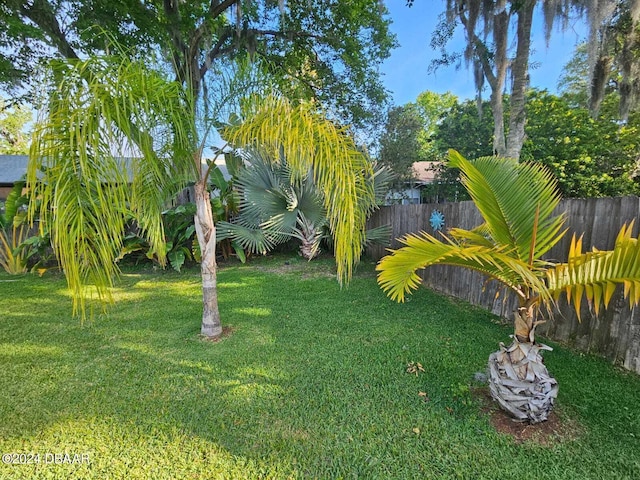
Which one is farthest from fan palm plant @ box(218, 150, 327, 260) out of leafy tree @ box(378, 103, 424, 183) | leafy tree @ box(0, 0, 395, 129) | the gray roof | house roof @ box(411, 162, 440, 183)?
the gray roof

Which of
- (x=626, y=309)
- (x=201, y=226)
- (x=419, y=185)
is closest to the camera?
(x=626, y=309)

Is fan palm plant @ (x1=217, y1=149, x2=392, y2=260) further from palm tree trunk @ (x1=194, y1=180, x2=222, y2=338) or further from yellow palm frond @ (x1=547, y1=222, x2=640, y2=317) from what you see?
yellow palm frond @ (x1=547, y1=222, x2=640, y2=317)

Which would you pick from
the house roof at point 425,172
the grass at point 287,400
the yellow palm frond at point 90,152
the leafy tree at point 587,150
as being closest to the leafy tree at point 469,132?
the house roof at point 425,172

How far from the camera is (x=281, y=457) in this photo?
1818 mm

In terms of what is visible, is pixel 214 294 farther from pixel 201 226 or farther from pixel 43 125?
pixel 43 125

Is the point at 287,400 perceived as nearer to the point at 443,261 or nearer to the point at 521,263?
the point at 443,261

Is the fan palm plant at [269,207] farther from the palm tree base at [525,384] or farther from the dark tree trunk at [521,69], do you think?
the dark tree trunk at [521,69]

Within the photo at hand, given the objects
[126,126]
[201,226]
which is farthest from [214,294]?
[126,126]

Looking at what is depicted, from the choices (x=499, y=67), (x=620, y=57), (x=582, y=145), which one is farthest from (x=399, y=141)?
(x=620, y=57)

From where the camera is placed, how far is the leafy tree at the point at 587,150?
31.3 ft

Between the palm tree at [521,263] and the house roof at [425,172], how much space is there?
11750 mm

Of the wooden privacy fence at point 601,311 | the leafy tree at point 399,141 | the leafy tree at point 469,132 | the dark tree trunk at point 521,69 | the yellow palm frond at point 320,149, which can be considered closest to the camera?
the yellow palm frond at point 320,149

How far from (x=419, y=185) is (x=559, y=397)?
13.6m

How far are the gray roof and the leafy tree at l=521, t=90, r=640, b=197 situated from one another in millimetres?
21011
